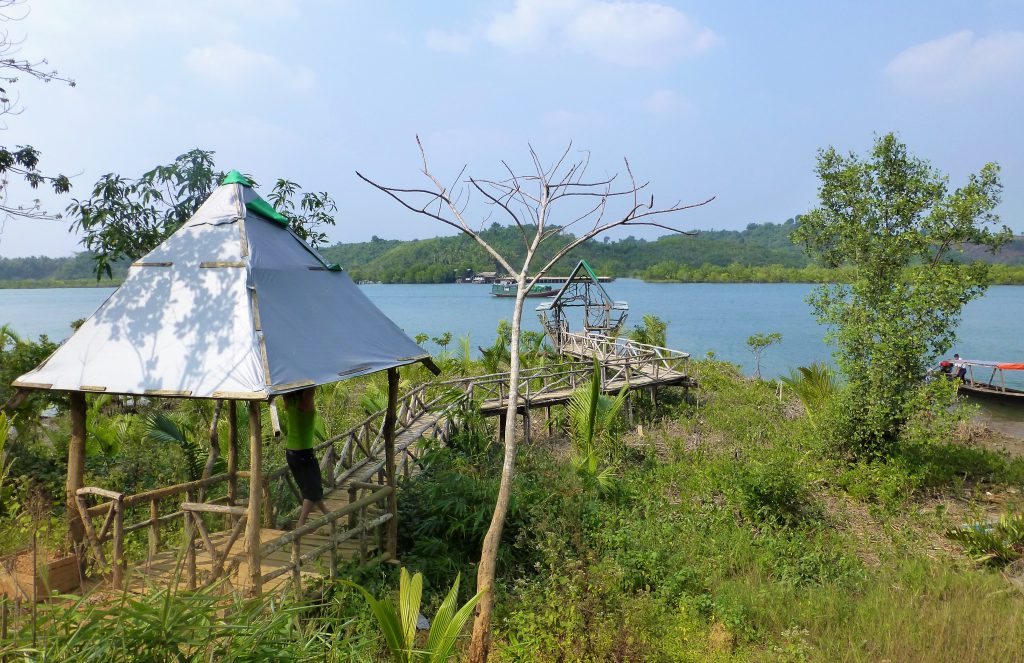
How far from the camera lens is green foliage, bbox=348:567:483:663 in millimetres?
3768

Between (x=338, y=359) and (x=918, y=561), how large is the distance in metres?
6.67

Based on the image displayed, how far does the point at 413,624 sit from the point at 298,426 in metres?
2.39

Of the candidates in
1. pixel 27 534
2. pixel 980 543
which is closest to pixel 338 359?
pixel 27 534

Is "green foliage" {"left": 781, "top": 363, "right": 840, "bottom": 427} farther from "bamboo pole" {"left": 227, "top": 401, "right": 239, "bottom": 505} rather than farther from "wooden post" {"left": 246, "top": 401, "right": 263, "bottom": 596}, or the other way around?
"wooden post" {"left": 246, "top": 401, "right": 263, "bottom": 596}

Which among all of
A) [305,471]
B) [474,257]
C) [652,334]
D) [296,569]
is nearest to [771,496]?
[305,471]

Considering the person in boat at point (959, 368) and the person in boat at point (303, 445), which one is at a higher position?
the person in boat at point (303, 445)

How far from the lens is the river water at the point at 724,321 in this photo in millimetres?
35000

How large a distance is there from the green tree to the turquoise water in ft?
38.3

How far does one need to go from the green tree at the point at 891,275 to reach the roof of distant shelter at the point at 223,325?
8133mm

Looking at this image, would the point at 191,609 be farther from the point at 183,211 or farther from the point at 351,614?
the point at 183,211

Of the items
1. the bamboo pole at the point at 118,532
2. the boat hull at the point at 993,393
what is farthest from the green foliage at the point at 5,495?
the boat hull at the point at 993,393

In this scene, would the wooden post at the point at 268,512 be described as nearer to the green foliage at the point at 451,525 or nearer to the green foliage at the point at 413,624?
the green foliage at the point at 451,525

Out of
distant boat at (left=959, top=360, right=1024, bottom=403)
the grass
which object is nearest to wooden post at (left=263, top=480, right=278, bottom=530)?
the grass

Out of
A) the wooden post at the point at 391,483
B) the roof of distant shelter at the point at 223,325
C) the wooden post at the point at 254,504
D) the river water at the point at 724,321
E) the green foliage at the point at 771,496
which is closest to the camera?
the wooden post at the point at 254,504
